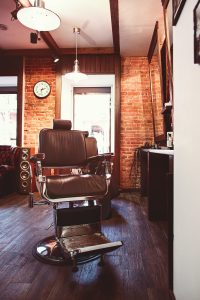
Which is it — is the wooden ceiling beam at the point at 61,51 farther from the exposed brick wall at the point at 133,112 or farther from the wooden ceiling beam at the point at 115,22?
the exposed brick wall at the point at 133,112

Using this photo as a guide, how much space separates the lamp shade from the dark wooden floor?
2.32 metres

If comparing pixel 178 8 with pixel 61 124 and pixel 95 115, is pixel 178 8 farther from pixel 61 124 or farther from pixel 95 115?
pixel 95 115

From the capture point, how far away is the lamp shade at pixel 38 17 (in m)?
2.69

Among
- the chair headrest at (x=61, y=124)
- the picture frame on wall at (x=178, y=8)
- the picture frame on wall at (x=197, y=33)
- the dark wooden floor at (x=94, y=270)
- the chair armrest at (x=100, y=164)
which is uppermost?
the picture frame on wall at (x=178, y=8)

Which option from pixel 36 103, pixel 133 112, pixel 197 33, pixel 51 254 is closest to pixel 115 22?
pixel 133 112

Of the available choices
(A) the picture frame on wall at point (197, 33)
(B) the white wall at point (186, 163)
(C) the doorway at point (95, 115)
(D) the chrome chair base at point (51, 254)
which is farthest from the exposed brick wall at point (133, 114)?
(A) the picture frame on wall at point (197, 33)

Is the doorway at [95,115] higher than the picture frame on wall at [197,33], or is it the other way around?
the doorway at [95,115]

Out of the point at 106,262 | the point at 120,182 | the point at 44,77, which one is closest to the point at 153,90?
the point at 120,182

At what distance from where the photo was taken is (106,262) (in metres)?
1.98

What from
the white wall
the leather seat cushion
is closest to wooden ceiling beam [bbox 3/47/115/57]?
the leather seat cushion

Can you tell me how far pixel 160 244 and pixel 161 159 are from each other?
3.89 feet

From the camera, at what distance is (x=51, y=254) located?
2043 mm

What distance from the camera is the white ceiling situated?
3.67 m

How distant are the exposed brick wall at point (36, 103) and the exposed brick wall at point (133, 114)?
1.55 meters
